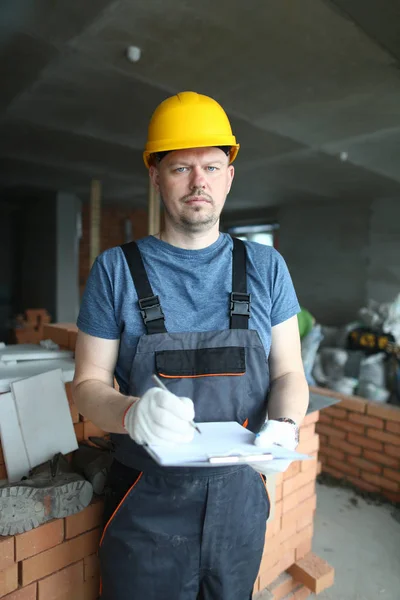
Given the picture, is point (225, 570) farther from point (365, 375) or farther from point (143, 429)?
point (365, 375)

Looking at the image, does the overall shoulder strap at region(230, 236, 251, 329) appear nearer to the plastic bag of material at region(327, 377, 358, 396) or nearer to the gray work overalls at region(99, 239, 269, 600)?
the gray work overalls at region(99, 239, 269, 600)

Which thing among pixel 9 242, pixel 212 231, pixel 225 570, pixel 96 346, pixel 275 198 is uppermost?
pixel 275 198

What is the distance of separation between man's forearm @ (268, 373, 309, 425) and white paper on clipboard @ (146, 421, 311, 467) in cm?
20

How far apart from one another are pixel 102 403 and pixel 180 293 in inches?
15.4

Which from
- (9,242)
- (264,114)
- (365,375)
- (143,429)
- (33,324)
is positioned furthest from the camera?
(9,242)

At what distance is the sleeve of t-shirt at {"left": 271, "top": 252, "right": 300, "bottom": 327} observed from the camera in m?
1.39

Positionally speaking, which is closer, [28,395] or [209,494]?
[209,494]

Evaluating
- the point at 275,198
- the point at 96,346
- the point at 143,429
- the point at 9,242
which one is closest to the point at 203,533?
the point at 143,429

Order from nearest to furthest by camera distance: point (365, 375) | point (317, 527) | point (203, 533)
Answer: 1. point (203, 533)
2. point (317, 527)
3. point (365, 375)

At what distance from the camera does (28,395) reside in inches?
65.7

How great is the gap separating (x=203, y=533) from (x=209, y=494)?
113mm

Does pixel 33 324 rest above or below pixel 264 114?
below

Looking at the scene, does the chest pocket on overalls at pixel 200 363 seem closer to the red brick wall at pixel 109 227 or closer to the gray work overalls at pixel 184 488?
the gray work overalls at pixel 184 488

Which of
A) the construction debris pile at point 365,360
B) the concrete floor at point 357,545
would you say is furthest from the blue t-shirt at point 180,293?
the construction debris pile at point 365,360
